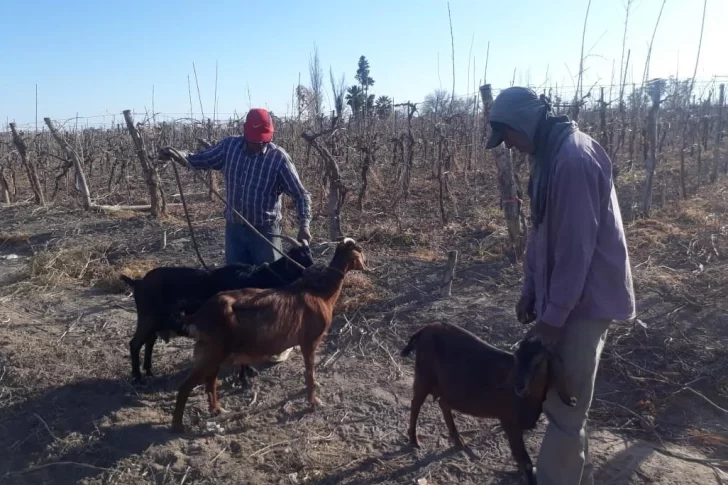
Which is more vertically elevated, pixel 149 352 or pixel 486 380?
pixel 486 380

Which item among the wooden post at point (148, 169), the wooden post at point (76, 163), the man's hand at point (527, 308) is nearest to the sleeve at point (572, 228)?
the man's hand at point (527, 308)

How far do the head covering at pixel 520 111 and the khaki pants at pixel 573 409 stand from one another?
100 centimetres

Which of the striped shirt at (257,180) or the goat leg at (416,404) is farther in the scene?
the striped shirt at (257,180)

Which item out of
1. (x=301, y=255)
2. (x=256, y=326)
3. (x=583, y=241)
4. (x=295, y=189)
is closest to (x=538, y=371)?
(x=583, y=241)

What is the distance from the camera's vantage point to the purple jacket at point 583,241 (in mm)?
2801

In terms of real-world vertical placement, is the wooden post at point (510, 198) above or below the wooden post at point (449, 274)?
above

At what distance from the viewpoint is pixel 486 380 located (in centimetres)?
379

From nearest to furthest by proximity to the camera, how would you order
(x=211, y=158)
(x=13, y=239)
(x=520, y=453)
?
(x=520, y=453) < (x=211, y=158) < (x=13, y=239)

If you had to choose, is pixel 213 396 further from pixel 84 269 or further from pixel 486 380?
pixel 84 269

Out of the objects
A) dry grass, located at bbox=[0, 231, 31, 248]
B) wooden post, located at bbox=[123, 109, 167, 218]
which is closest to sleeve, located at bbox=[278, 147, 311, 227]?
wooden post, located at bbox=[123, 109, 167, 218]

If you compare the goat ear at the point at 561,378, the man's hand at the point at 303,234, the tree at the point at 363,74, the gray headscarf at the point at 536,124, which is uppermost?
the tree at the point at 363,74

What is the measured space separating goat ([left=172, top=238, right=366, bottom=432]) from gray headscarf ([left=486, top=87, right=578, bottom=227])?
7.90 ft

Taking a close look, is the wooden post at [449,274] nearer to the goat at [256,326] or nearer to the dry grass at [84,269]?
the goat at [256,326]

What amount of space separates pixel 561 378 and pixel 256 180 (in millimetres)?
3553
